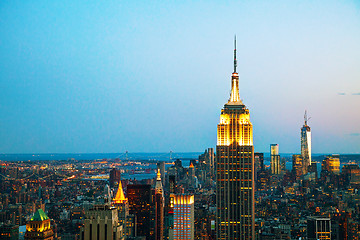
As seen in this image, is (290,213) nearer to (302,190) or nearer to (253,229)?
(302,190)

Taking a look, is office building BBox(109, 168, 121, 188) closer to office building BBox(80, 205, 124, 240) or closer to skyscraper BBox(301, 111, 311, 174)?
skyscraper BBox(301, 111, 311, 174)

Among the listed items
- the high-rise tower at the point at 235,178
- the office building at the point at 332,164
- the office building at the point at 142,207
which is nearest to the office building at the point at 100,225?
the high-rise tower at the point at 235,178

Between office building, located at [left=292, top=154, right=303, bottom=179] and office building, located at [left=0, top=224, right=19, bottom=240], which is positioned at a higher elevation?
office building, located at [left=292, top=154, right=303, bottom=179]

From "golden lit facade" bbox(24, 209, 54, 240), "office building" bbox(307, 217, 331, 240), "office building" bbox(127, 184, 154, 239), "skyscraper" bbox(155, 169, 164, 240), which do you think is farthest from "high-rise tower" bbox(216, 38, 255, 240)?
"golden lit facade" bbox(24, 209, 54, 240)

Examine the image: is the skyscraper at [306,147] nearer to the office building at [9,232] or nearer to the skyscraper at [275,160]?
the skyscraper at [275,160]

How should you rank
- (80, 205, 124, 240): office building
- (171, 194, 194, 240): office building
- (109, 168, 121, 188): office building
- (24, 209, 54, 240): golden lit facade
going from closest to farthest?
(80, 205, 124, 240): office building < (24, 209, 54, 240): golden lit facade < (171, 194, 194, 240): office building < (109, 168, 121, 188): office building

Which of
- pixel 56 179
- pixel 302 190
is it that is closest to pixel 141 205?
pixel 56 179
